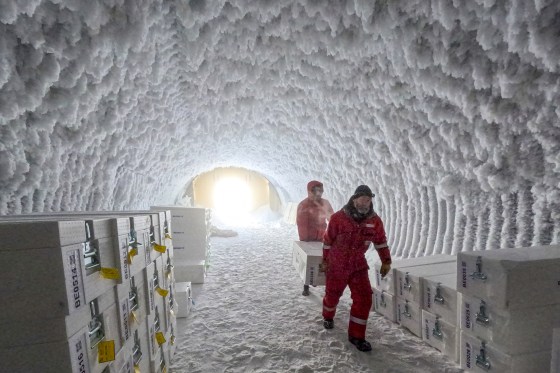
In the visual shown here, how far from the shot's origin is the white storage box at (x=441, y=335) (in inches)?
98.5

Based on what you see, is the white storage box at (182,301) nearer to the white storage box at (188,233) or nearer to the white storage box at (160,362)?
the white storage box at (160,362)

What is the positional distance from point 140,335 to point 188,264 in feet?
9.17

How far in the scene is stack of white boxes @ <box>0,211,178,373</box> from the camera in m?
1.14

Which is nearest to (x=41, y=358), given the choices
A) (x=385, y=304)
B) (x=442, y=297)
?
(x=442, y=297)

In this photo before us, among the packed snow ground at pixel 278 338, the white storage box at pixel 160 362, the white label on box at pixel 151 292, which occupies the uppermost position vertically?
the white label on box at pixel 151 292

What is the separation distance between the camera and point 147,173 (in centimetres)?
602

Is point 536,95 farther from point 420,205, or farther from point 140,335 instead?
point 140,335

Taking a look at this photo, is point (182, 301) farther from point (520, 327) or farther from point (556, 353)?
point (556, 353)

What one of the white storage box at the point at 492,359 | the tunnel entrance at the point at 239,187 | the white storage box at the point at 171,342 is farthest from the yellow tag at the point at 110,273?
the tunnel entrance at the point at 239,187

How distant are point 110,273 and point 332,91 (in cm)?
353

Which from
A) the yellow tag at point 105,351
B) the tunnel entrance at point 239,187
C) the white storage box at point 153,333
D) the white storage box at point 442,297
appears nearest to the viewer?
the yellow tag at point 105,351

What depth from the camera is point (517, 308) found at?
1.95 metres

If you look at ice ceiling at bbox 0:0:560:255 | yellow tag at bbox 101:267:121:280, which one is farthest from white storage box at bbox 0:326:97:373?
ice ceiling at bbox 0:0:560:255

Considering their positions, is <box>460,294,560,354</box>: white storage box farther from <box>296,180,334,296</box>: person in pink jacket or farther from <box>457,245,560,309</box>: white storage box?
<box>296,180,334,296</box>: person in pink jacket
